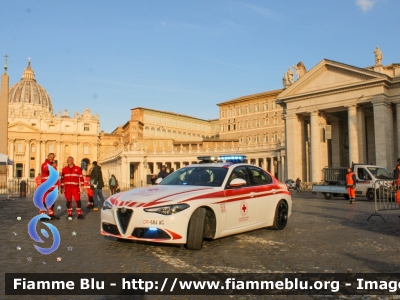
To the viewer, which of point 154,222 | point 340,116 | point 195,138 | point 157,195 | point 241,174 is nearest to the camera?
point 154,222

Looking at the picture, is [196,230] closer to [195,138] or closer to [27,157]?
[27,157]

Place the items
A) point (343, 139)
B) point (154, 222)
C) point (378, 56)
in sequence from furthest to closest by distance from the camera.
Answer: point (343, 139) → point (378, 56) → point (154, 222)

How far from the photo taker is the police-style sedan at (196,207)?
672cm

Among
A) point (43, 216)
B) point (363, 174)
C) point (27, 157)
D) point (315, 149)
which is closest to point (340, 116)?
point (315, 149)

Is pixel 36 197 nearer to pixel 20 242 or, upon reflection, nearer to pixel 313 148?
pixel 20 242

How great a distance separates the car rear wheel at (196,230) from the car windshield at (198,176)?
1.13 metres

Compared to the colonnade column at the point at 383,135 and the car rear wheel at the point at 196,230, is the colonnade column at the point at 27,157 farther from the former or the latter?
the car rear wheel at the point at 196,230

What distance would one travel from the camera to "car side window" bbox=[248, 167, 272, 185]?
903 cm

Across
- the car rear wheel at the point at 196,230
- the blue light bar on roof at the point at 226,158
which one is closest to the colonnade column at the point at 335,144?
the blue light bar on roof at the point at 226,158

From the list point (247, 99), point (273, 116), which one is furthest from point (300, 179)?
point (247, 99)

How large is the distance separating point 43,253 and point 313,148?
36253mm

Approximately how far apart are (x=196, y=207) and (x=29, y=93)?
466ft

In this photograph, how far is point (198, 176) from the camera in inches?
334

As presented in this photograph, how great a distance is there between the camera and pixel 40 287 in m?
4.82
